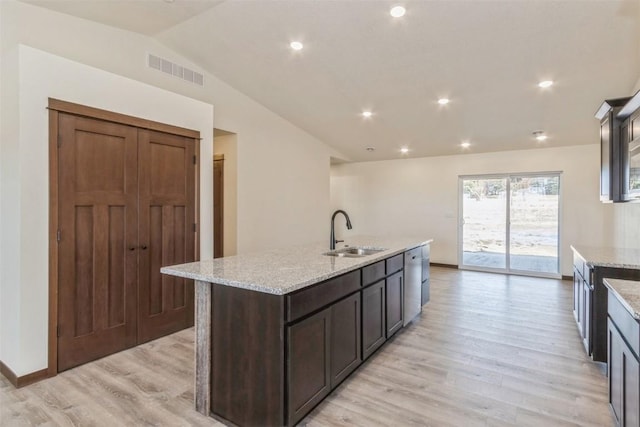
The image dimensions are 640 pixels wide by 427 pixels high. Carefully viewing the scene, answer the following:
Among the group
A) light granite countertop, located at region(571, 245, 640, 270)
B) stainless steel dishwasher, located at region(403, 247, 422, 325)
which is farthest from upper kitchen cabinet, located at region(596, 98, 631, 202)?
stainless steel dishwasher, located at region(403, 247, 422, 325)

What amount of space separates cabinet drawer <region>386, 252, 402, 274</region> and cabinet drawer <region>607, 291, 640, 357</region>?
1.55 m

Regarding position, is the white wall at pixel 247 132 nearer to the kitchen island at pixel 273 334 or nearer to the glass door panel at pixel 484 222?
the kitchen island at pixel 273 334

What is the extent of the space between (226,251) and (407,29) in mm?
3606

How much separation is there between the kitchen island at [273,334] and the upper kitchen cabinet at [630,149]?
7.57 ft

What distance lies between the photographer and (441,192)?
7.12m

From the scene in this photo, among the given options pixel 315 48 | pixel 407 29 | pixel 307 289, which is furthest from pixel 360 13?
pixel 307 289

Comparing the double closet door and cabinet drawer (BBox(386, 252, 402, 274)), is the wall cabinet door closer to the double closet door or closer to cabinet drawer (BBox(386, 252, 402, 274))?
cabinet drawer (BBox(386, 252, 402, 274))

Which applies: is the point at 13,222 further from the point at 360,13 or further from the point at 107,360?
the point at 360,13

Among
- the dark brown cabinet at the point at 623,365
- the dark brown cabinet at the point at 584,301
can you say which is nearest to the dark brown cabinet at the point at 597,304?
the dark brown cabinet at the point at 584,301

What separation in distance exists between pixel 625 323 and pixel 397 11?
9.09 ft

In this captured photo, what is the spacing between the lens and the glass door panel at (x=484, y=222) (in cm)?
659

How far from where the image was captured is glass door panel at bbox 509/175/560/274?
6129 mm

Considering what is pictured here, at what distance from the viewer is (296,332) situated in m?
1.88

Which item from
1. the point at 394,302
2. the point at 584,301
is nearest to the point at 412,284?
the point at 394,302
